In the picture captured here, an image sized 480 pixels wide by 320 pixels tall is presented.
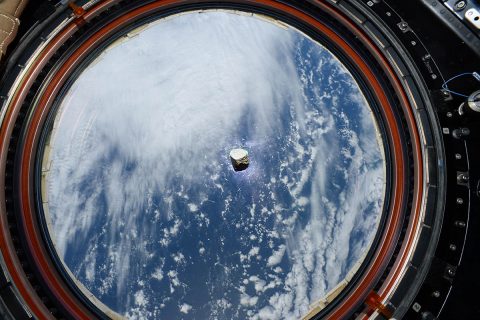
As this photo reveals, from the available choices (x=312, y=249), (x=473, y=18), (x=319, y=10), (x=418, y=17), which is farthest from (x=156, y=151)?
(x=473, y=18)

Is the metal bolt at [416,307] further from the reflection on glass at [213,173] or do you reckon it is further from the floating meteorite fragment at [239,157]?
the floating meteorite fragment at [239,157]

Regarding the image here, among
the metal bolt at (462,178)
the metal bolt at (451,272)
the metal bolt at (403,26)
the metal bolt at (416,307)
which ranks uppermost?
the metal bolt at (403,26)

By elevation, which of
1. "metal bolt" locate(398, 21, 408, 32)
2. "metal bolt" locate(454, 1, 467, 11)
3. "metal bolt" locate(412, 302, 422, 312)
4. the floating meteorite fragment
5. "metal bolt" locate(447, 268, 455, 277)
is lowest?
"metal bolt" locate(412, 302, 422, 312)

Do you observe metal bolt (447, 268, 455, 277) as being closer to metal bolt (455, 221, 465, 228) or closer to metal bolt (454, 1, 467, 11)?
metal bolt (455, 221, 465, 228)

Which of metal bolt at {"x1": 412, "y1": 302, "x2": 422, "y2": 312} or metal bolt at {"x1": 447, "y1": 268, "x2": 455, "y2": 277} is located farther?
metal bolt at {"x1": 447, "y1": 268, "x2": 455, "y2": 277}

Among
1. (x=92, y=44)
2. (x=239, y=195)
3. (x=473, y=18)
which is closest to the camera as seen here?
(x=473, y=18)

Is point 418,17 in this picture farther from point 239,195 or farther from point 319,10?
point 239,195

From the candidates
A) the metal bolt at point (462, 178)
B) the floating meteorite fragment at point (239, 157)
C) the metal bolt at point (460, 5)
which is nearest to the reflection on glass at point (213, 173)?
the floating meteorite fragment at point (239, 157)

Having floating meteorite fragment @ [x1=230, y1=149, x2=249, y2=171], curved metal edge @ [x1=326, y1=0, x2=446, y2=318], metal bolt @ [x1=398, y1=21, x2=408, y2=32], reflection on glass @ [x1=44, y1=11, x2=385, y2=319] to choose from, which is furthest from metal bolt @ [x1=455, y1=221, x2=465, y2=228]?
floating meteorite fragment @ [x1=230, y1=149, x2=249, y2=171]
